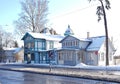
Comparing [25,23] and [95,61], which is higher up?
[25,23]

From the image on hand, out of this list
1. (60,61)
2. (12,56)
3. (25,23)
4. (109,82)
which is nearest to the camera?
(109,82)

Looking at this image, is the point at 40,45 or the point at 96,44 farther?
the point at 40,45

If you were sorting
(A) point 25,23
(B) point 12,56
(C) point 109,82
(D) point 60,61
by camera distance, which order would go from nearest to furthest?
(C) point 109,82 → (D) point 60,61 → (A) point 25,23 → (B) point 12,56

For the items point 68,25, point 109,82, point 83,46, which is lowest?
point 109,82

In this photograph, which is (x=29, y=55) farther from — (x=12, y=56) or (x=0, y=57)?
(x=12, y=56)

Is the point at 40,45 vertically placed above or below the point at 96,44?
above

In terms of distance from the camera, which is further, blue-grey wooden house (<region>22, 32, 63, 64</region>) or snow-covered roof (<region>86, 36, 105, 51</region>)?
blue-grey wooden house (<region>22, 32, 63, 64</region>)

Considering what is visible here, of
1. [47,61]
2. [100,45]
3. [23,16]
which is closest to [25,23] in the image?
[23,16]

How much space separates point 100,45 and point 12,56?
200 ft

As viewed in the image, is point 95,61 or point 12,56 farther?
point 12,56

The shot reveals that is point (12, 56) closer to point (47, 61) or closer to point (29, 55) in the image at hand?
point (29, 55)

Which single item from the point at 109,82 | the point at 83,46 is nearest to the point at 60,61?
the point at 83,46

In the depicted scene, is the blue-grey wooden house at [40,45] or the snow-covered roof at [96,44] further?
the blue-grey wooden house at [40,45]

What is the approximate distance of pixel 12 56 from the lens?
111m
